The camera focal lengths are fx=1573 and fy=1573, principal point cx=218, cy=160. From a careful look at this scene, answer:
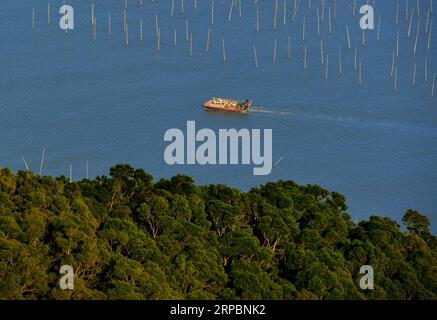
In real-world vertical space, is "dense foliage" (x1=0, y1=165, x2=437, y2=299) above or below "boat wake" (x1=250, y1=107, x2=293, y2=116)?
below

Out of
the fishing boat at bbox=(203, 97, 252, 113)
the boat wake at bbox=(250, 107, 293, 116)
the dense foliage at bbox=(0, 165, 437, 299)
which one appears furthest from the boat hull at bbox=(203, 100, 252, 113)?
the dense foliage at bbox=(0, 165, 437, 299)

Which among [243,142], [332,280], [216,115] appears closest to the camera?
[332,280]

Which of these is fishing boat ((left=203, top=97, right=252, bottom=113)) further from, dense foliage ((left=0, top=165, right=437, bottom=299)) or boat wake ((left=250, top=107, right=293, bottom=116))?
dense foliage ((left=0, top=165, right=437, bottom=299))

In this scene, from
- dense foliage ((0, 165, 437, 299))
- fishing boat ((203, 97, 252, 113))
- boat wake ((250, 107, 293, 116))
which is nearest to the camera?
dense foliage ((0, 165, 437, 299))

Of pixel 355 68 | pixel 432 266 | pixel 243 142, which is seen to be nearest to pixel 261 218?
pixel 432 266

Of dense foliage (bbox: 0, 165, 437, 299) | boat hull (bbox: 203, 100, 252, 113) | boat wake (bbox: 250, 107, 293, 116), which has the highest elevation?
boat hull (bbox: 203, 100, 252, 113)

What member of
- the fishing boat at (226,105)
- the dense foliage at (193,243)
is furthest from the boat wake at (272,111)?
the dense foliage at (193,243)

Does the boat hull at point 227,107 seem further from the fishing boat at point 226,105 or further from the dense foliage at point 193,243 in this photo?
the dense foliage at point 193,243
